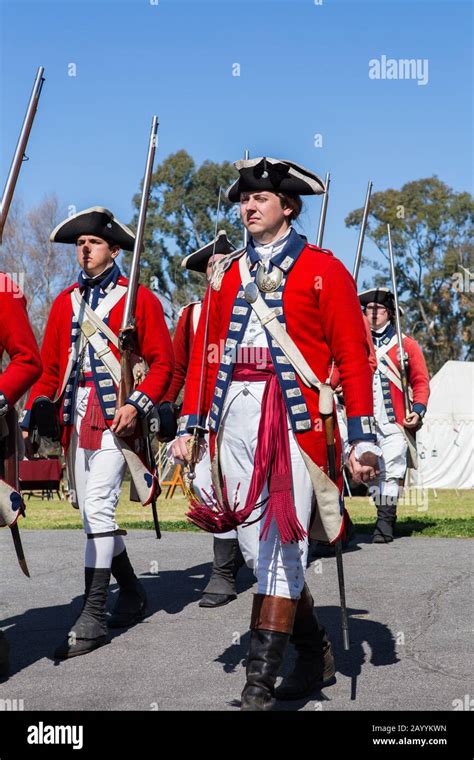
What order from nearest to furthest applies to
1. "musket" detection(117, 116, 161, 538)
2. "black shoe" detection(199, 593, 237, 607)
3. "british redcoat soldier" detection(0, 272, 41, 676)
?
1. "british redcoat soldier" detection(0, 272, 41, 676)
2. "musket" detection(117, 116, 161, 538)
3. "black shoe" detection(199, 593, 237, 607)

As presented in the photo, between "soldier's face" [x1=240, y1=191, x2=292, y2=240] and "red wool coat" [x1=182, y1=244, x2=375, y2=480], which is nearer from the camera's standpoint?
"red wool coat" [x1=182, y1=244, x2=375, y2=480]

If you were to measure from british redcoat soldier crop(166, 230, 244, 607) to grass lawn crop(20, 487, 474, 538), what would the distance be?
370 cm

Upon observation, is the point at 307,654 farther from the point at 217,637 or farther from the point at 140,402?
the point at 140,402

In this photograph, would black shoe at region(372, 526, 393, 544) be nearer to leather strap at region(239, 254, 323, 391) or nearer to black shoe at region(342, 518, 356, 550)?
black shoe at region(342, 518, 356, 550)

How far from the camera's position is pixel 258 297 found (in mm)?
4773

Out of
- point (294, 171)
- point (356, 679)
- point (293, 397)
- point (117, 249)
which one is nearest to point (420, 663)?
point (356, 679)

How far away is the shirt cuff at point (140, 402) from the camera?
19.9 feet

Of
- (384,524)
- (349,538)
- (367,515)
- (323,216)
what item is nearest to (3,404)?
(323,216)

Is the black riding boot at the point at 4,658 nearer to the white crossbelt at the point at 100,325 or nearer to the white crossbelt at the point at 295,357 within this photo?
the white crossbelt at the point at 100,325

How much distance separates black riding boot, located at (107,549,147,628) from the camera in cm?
649

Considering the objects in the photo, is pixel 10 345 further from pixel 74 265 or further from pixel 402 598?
pixel 74 265

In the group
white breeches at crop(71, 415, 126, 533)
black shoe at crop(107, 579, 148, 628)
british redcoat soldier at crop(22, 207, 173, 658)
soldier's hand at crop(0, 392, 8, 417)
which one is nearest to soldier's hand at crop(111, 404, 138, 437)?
british redcoat soldier at crop(22, 207, 173, 658)

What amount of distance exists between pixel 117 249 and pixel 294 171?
2.00 metres

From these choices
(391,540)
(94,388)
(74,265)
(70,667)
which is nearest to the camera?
(70,667)
